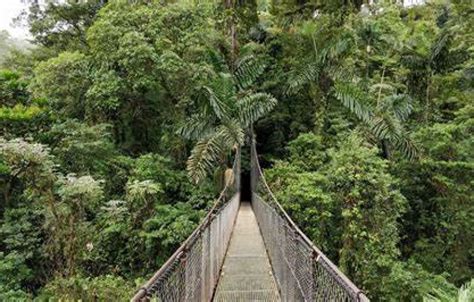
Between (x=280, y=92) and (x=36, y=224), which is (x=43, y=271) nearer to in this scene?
(x=36, y=224)

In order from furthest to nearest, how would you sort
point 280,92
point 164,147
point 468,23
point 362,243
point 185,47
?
point 280,92 < point 164,147 < point 185,47 < point 468,23 < point 362,243

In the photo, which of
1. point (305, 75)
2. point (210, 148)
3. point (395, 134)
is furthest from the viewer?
point (305, 75)

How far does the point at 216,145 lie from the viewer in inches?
329

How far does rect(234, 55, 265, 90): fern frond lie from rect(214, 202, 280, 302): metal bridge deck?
16.8ft

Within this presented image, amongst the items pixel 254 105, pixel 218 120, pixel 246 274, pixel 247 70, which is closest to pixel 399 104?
pixel 254 105

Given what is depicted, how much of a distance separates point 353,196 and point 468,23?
516 centimetres

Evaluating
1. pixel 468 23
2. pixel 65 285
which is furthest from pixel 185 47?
pixel 468 23

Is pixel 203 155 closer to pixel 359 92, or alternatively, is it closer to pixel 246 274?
pixel 246 274

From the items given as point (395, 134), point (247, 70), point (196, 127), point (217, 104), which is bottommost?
point (395, 134)

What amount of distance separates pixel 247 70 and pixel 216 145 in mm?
2963

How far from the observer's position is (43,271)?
7.43 meters

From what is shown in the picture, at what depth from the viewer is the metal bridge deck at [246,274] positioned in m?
3.83

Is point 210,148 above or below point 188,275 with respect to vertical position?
above

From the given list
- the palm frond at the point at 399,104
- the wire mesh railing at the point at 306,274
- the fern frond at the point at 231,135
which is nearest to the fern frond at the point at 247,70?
the fern frond at the point at 231,135
